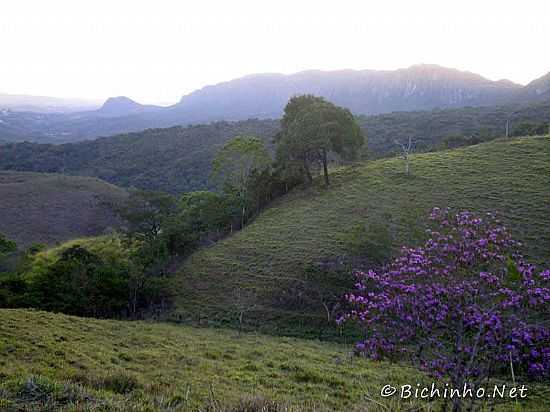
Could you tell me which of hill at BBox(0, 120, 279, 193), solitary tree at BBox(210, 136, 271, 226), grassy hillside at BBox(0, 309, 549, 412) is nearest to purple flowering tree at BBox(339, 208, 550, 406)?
grassy hillside at BBox(0, 309, 549, 412)

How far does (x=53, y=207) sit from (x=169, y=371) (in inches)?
2469

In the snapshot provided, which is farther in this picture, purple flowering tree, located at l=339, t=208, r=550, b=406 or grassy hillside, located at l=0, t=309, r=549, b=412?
purple flowering tree, located at l=339, t=208, r=550, b=406

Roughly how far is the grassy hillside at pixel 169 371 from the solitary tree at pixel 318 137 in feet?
68.8

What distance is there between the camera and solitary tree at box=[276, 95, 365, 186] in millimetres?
33656

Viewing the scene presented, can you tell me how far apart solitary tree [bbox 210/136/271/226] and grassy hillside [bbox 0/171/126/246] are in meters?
26.1

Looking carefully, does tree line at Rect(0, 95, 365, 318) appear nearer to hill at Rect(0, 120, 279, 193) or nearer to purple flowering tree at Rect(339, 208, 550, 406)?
purple flowering tree at Rect(339, 208, 550, 406)

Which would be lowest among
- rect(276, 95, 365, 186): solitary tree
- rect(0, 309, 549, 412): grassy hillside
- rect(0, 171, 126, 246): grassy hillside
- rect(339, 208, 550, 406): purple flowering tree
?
rect(0, 171, 126, 246): grassy hillside

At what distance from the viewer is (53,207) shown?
204 ft

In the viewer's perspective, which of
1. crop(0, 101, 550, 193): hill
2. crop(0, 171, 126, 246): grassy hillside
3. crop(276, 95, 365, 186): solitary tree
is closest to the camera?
crop(276, 95, 365, 186): solitary tree

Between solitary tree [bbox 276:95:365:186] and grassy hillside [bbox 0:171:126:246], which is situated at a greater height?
solitary tree [bbox 276:95:365:186]

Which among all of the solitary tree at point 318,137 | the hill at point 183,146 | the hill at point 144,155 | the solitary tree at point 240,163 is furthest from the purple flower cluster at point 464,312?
the hill at point 144,155

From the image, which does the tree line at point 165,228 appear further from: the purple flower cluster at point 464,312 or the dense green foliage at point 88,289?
the purple flower cluster at point 464,312

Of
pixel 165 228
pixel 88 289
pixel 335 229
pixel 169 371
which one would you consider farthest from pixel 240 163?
pixel 169 371

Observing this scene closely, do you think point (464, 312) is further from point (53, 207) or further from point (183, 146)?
point (183, 146)
